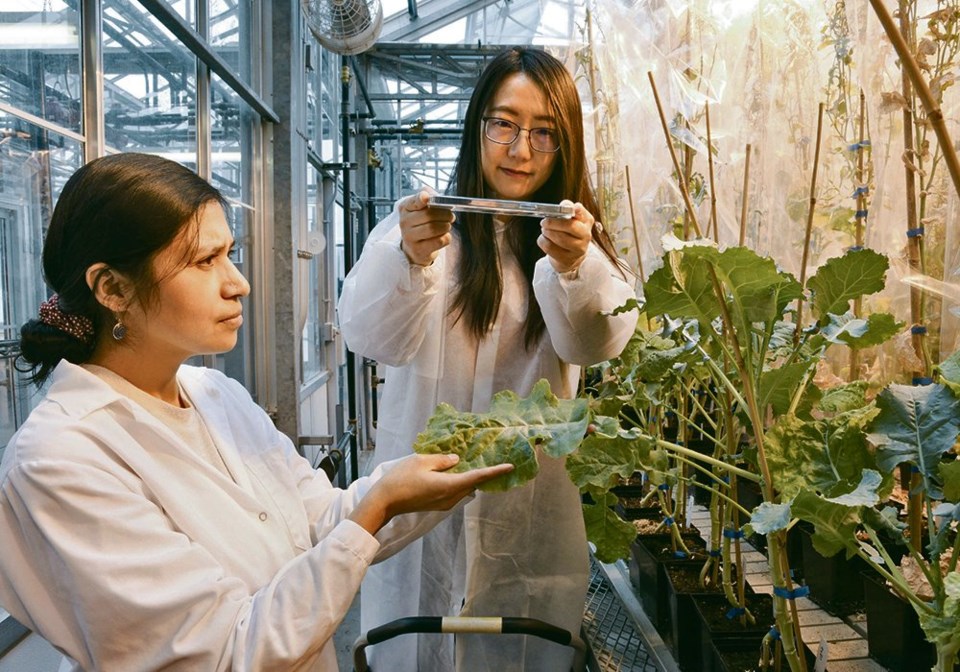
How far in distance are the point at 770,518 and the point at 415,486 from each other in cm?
38

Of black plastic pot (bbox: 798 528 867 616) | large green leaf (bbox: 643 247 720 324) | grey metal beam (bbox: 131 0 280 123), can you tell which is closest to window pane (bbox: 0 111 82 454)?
grey metal beam (bbox: 131 0 280 123)

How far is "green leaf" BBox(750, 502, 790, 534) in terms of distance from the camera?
0.69 metres

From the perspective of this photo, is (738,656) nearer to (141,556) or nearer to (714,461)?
(714,461)

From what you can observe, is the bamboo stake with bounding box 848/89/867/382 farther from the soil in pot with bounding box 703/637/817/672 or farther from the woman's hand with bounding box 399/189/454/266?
the woman's hand with bounding box 399/189/454/266

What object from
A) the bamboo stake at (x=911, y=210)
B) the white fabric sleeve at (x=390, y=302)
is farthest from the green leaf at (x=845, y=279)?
the white fabric sleeve at (x=390, y=302)

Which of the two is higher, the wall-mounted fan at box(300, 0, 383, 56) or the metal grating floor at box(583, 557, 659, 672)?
the wall-mounted fan at box(300, 0, 383, 56)

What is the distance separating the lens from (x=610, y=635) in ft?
4.55

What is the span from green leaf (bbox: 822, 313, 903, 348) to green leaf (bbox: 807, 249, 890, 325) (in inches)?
0.8

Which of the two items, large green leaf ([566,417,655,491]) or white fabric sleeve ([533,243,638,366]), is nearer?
large green leaf ([566,417,655,491])

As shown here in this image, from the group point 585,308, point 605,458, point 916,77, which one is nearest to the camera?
point 916,77

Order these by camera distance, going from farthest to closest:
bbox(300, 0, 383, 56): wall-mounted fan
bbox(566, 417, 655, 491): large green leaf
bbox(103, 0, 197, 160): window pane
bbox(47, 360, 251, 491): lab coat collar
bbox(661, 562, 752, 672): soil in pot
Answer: bbox(300, 0, 383, 56): wall-mounted fan, bbox(103, 0, 197, 160): window pane, bbox(661, 562, 752, 672): soil in pot, bbox(566, 417, 655, 491): large green leaf, bbox(47, 360, 251, 491): lab coat collar

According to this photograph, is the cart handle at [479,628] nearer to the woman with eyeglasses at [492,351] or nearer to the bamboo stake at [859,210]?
the woman with eyeglasses at [492,351]

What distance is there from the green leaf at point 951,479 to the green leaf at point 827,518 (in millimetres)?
91

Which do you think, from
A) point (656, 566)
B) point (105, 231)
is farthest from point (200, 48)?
point (656, 566)
